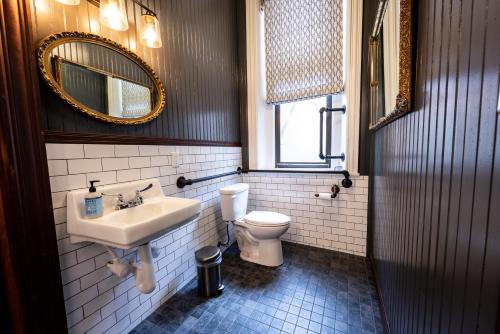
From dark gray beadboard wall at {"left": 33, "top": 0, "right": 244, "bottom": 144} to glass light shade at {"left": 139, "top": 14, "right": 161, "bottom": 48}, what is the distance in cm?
8

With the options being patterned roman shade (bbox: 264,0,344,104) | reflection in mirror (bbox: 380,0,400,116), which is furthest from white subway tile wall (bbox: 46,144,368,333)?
reflection in mirror (bbox: 380,0,400,116)

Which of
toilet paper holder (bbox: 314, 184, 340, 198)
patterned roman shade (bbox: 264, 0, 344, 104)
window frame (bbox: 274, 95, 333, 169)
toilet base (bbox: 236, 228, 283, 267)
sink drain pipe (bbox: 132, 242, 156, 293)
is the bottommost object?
toilet base (bbox: 236, 228, 283, 267)

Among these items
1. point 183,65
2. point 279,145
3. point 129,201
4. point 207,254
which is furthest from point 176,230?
point 279,145

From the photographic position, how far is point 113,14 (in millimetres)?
1074

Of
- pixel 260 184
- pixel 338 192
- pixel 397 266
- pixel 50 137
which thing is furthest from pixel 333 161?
pixel 50 137

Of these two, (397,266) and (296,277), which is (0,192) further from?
(296,277)

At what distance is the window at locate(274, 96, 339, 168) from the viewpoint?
7.90ft

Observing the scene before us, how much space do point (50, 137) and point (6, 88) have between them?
0.23 metres

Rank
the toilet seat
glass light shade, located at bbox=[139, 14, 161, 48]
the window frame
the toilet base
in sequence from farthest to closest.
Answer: the window frame
the toilet base
the toilet seat
glass light shade, located at bbox=[139, 14, 161, 48]

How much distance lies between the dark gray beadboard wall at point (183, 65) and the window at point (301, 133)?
1.92 ft

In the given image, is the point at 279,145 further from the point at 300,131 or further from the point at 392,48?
the point at 392,48

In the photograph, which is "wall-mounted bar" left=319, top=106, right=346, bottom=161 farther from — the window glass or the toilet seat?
the toilet seat

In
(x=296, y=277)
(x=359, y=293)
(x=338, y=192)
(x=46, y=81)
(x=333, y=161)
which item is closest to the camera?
(x=46, y=81)

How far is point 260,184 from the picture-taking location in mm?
2506
